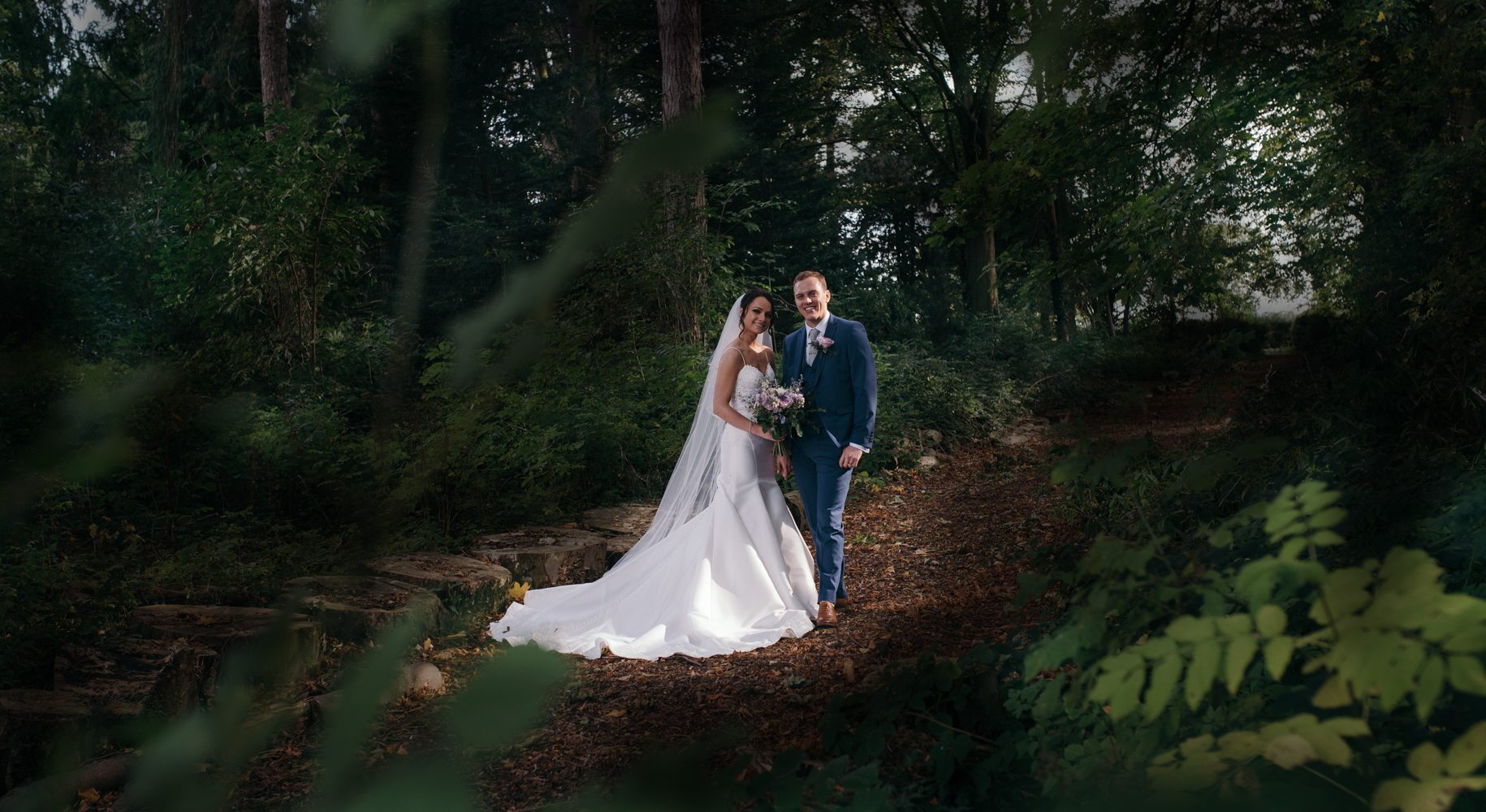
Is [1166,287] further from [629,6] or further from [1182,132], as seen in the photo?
[629,6]

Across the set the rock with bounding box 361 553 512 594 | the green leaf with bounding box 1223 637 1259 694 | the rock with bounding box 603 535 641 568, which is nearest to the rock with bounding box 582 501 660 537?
the rock with bounding box 603 535 641 568

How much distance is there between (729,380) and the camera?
463cm

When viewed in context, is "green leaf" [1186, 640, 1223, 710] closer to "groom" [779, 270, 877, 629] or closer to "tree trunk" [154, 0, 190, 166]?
"tree trunk" [154, 0, 190, 166]

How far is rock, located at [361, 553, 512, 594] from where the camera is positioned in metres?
4.29

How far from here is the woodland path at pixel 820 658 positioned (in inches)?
25.6

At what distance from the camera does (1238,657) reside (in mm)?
642

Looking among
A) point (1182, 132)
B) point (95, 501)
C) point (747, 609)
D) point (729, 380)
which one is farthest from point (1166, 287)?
point (95, 501)

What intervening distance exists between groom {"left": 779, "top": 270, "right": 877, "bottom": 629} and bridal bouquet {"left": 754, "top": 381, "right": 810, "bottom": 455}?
0.12m

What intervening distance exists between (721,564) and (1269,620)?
13.1ft

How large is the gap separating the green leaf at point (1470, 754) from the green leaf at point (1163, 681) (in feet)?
0.56

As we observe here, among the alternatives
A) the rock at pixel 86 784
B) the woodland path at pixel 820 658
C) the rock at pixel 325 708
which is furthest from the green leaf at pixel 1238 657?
the rock at pixel 86 784

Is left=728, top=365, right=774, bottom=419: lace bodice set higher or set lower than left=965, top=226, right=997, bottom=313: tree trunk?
lower

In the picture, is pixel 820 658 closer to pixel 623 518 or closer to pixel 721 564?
pixel 721 564

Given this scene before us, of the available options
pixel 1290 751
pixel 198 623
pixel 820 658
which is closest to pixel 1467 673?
pixel 1290 751
